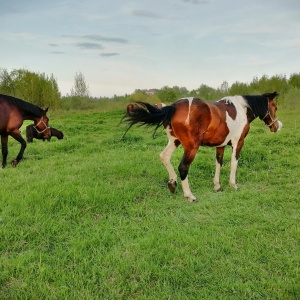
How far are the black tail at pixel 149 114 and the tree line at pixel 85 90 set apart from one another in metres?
22.9

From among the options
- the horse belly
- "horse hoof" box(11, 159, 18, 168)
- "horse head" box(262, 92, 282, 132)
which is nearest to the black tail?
the horse belly

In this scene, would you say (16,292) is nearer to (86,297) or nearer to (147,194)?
(86,297)

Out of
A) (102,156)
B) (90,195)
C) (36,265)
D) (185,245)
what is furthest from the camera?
(102,156)

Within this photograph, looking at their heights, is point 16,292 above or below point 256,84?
below

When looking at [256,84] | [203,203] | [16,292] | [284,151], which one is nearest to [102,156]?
[203,203]

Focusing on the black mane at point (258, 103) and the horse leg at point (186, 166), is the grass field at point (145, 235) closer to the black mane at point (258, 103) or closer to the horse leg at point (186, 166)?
the horse leg at point (186, 166)

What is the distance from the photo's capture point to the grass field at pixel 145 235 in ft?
9.11

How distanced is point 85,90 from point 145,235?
32194 millimetres

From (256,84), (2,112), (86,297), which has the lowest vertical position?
(86,297)

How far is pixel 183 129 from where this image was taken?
4891 millimetres

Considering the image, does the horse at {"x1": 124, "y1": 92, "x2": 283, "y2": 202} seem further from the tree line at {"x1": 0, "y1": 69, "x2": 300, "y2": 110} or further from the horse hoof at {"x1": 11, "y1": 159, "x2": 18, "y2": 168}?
the tree line at {"x1": 0, "y1": 69, "x2": 300, "y2": 110}

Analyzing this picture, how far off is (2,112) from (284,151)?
686 centimetres

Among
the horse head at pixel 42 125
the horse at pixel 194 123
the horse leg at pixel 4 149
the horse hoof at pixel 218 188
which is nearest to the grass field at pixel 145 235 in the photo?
the horse hoof at pixel 218 188

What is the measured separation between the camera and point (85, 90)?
34156 mm
